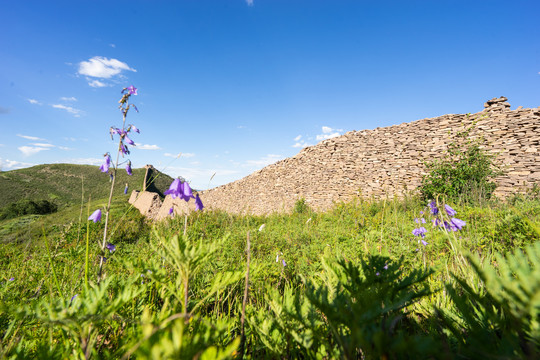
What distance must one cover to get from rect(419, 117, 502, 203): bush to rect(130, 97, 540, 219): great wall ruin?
46 cm

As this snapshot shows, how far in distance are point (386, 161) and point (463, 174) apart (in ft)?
10.9

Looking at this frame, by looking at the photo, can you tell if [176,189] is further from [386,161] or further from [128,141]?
[386,161]

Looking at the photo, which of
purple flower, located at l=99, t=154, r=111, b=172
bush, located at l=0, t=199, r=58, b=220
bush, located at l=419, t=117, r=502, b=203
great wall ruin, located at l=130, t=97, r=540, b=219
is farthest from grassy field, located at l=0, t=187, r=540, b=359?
bush, located at l=0, t=199, r=58, b=220

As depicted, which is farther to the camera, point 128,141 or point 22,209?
point 22,209

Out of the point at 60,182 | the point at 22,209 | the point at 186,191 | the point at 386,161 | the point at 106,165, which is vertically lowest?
the point at 22,209

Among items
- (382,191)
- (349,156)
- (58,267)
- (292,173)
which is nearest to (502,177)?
(382,191)

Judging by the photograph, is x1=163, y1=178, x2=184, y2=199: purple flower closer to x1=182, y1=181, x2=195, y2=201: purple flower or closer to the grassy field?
x1=182, y1=181, x2=195, y2=201: purple flower

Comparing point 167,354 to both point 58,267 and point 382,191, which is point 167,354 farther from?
point 382,191

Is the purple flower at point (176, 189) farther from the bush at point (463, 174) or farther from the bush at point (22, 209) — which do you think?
the bush at point (22, 209)

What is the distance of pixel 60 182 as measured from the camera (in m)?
26.2

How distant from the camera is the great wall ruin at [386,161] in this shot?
7734 millimetres

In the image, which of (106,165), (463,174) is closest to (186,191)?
(106,165)

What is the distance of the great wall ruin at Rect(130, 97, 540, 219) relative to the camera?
7.73m

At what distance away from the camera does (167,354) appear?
1.24ft
